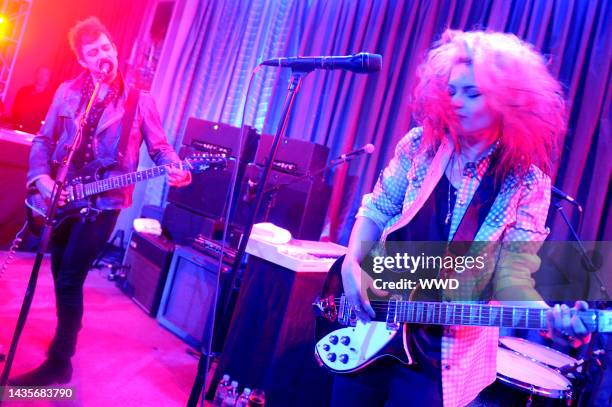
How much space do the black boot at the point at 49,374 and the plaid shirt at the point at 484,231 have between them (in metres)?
2.03

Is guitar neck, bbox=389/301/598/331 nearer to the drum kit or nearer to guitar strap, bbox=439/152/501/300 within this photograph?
guitar strap, bbox=439/152/501/300

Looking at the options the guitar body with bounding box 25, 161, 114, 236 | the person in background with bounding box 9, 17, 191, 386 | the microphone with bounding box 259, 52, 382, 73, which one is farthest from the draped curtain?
the guitar body with bounding box 25, 161, 114, 236

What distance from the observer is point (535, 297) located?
4.44 ft

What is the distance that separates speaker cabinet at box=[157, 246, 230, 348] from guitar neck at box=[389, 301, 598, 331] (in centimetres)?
A: 231

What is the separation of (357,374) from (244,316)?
1.42m

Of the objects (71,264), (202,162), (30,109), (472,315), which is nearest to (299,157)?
(202,162)

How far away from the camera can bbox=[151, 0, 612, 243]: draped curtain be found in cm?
329

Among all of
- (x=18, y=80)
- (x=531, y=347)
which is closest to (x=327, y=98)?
(x=531, y=347)

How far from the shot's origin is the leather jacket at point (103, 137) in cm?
261

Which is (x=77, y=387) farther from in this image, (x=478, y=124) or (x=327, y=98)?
(x=327, y=98)

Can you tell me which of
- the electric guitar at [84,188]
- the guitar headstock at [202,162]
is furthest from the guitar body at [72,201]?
the guitar headstock at [202,162]

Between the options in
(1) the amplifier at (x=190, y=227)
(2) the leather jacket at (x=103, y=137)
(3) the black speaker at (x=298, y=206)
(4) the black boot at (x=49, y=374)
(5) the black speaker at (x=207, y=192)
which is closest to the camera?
(4) the black boot at (x=49, y=374)

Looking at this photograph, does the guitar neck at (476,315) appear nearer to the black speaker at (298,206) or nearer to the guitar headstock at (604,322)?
the guitar headstock at (604,322)

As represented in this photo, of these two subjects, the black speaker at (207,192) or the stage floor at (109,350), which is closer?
the stage floor at (109,350)
